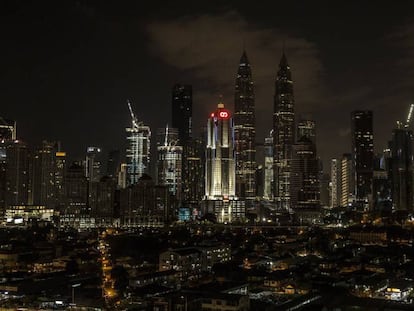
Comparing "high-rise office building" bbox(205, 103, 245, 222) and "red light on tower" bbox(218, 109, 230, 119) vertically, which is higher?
"red light on tower" bbox(218, 109, 230, 119)

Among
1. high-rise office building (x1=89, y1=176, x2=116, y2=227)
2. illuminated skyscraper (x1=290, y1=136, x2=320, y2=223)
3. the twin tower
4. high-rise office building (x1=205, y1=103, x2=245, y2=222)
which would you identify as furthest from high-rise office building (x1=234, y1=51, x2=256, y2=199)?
high-rise office building (x1=89, y1=176, x2=116, y2=227)

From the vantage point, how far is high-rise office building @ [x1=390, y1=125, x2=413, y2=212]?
53812 mm

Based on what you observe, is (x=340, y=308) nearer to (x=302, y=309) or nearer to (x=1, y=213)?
(x=302, y=309)

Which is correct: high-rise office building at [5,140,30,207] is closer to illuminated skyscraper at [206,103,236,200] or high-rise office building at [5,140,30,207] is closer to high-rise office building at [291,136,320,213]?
illuminated skyscraper at [206,103,236,200]

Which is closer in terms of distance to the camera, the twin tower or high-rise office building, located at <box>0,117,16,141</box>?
high-rise office building, located at <box>0,117,16,141</box>

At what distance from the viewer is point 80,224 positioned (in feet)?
145

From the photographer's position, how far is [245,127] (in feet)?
224

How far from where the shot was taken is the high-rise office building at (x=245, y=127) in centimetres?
6619

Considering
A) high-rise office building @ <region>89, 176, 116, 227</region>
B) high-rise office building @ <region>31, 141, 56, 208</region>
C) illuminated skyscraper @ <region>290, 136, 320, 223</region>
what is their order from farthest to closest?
illuminated skyscraper @ <region>290, 136, 320, 223</region> → high-rise office building @ <region>31, 141, 56, 208</region> → high-rise office building @ <region>89, 176, 116, 227</region>

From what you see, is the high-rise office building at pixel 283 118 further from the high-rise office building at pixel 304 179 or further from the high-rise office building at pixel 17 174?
the high-rise office building at pixel 17 174

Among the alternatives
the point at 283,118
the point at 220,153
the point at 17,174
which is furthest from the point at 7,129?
the point at 283,118

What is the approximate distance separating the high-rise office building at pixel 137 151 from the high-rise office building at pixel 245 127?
1074cm

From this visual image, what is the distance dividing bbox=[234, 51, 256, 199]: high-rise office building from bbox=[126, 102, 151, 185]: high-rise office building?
35.3 ft

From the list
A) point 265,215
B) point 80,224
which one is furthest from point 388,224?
point 80,224
